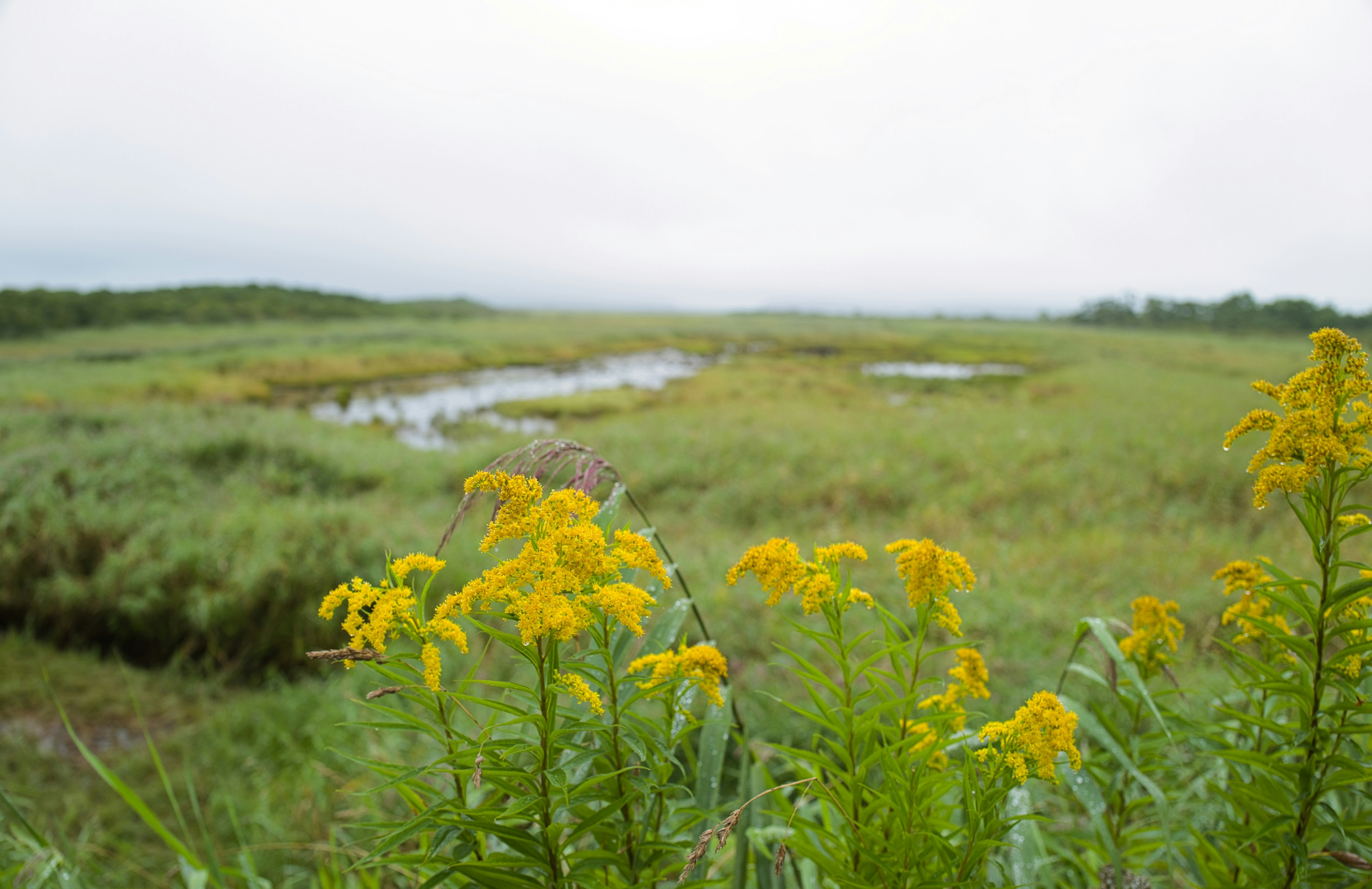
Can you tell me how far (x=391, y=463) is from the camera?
35.0ft

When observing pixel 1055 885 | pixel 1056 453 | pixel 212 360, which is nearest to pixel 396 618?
pixel 1055 885

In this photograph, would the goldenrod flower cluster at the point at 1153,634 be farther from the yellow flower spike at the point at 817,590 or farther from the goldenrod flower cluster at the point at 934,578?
the yellow flower spike at the point at 817,590

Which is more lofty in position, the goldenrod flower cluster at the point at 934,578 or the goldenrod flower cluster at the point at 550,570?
the goldenrod flower cluster at the point at 550,570

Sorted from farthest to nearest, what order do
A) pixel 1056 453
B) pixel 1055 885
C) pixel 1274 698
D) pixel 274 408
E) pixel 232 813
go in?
1. pixel 274 408
2. pixel 1056 453
3. pixel 232 813
4. pixel 1274 698
5. pixel 1055 885

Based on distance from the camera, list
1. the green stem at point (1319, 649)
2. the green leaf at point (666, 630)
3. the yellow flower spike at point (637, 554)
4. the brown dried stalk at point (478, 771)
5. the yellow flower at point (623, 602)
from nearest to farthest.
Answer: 1. the brown dried stalk at point (478, 771)
2. the yellow flower at point (623, 602)
3. the yellow flower spike at point (637, 554)
4. the green stem at point (1319, 649)
5. the green leaf at point (666, 630)

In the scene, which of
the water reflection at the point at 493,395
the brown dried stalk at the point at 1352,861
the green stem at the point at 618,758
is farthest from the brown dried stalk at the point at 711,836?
the water reflection at the point at 493,395

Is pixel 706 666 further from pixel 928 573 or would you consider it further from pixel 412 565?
pixel 412 565

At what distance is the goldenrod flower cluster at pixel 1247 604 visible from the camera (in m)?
1.60

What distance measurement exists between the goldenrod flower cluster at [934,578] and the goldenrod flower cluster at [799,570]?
90mm

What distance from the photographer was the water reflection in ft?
54.0

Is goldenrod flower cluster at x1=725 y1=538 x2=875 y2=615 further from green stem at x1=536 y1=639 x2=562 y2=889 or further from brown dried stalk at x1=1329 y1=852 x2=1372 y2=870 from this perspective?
brown dried stalk at x1=1329 y1=852 x2=1372 y2=870

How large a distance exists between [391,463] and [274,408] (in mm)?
8711

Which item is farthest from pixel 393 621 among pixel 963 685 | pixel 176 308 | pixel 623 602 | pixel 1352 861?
pixel 176 308

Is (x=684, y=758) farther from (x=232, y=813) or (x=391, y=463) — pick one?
→ (x=391, y=463)
